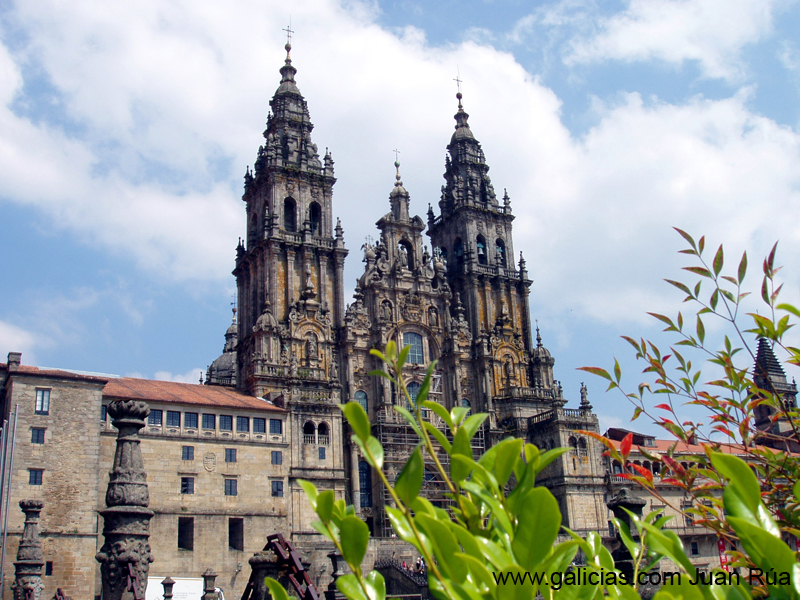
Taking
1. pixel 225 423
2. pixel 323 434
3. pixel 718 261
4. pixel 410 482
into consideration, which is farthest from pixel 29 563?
pixel 323 434

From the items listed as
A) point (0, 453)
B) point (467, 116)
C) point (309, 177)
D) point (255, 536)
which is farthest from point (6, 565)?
point (467, 116)

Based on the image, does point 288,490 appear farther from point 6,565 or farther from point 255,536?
point 6,565

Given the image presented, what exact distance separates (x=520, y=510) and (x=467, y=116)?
74640mm

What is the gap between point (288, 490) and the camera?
4800 centimetres

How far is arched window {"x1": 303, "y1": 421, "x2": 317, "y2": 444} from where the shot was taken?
5050cm

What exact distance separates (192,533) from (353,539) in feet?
144

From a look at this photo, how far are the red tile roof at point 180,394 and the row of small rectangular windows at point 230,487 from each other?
14.8 feet

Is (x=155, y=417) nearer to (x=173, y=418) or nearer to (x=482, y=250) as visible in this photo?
(x=173, y=418)

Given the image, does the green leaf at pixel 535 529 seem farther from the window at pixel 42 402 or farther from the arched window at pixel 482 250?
the arched window at pixel 482 250

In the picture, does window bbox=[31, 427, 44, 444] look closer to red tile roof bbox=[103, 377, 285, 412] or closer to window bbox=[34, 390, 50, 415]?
window bbox=[34, 390, 50, 415]

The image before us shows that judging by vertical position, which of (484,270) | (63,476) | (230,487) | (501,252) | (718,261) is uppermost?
(501,252)

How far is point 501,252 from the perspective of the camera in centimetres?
6862

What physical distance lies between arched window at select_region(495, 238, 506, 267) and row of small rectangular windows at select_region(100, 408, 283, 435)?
27293 mm

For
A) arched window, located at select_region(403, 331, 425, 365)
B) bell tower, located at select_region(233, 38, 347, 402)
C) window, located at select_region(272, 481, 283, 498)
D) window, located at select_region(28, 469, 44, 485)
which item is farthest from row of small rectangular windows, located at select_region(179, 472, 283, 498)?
arched window, located at select_region(403, 331, 425, 365)
